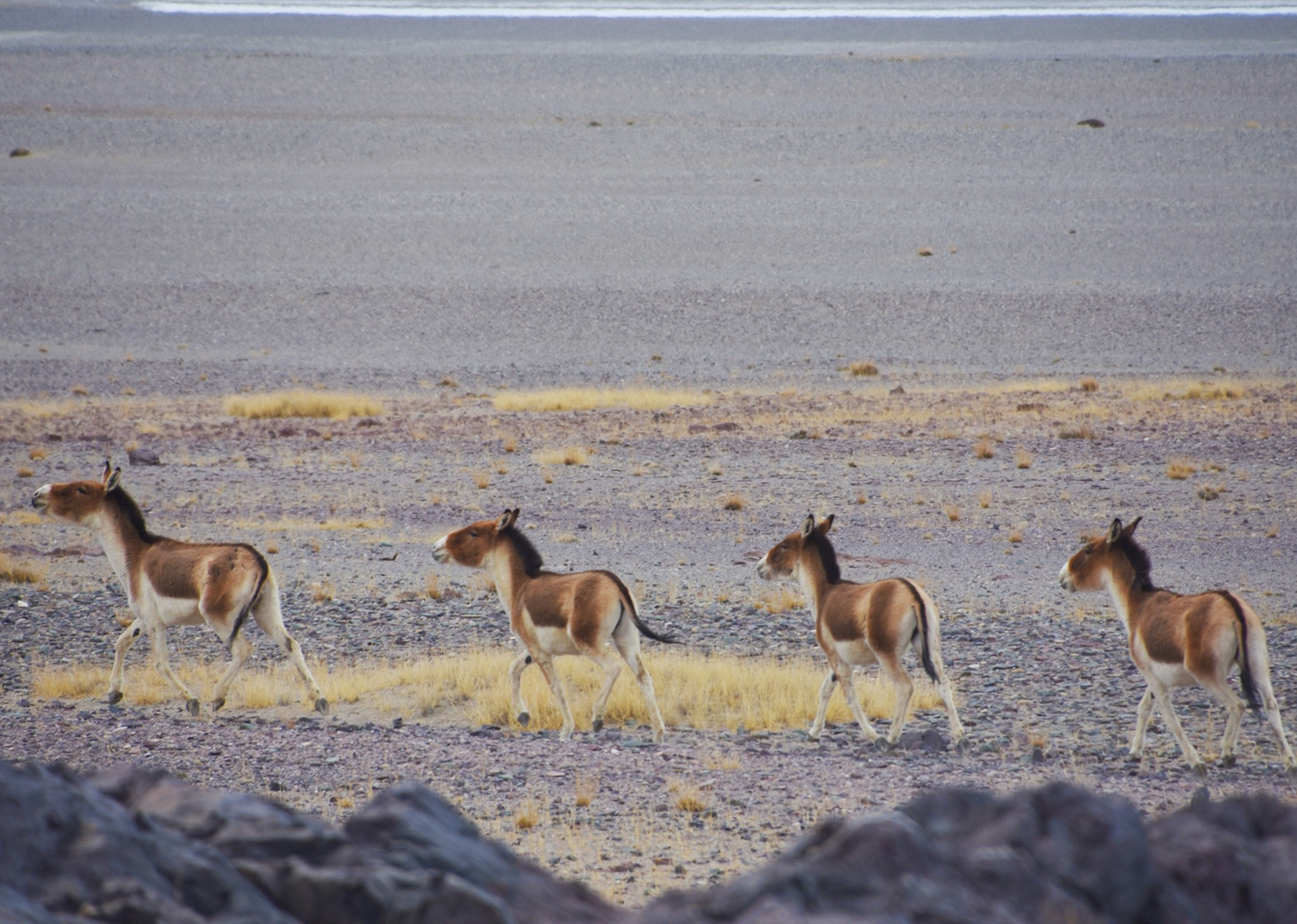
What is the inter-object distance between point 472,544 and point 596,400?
64.4ft

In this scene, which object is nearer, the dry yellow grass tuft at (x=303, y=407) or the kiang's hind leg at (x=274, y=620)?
the kiang's hind leg at (x=274, y=620)

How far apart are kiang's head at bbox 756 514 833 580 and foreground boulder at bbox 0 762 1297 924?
20.0 feet

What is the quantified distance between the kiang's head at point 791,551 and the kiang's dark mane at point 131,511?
212 inches

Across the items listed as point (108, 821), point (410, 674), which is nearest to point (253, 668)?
point (410, 674)

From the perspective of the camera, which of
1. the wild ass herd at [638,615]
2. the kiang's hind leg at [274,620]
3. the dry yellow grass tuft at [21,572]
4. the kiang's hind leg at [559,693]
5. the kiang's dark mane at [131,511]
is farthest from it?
the dry yellow grass tuft at [21,572]


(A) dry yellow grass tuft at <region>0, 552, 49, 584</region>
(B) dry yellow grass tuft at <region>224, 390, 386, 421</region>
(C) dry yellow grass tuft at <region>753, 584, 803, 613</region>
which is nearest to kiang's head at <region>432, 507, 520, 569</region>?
(C) dry yellow grass tuft at <region>753, 584, 803, 613</region>

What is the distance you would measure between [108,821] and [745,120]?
65.9 m

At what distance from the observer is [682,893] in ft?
14.7

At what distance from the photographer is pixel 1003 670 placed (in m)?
11.6

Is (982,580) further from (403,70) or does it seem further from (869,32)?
(869,32)

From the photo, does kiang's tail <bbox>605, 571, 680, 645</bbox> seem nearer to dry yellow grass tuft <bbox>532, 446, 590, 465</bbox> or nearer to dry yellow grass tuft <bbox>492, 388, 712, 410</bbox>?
dry yellow grass tuft <bbox>532, 446, 590, 465</bbox>

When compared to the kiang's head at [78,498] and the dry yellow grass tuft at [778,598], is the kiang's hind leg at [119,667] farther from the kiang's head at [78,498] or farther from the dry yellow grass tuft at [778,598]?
the dry yellow grass tuft at [778,598]

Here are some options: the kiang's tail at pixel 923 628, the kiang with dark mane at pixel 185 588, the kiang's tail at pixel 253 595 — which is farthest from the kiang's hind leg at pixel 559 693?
the kiang's tail at pixel 923 628

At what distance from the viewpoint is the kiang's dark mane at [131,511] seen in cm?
1134
